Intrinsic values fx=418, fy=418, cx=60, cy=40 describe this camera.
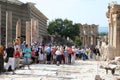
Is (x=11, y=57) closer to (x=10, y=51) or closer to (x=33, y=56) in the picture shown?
(x=10, y=51)

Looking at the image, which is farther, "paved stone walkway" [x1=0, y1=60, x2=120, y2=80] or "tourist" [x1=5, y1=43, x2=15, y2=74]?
"tourist" [x1=5, y1=43, x2=15, y2=74]

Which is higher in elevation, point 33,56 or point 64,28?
point 64,28

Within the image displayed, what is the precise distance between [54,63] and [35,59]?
150 cm

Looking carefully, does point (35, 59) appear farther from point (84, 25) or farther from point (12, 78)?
point (84, 25)

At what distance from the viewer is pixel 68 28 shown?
100312mm

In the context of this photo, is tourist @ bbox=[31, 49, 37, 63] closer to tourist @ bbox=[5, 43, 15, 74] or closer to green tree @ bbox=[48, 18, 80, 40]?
tourist @ bbox=[5, 43, 15, 74]

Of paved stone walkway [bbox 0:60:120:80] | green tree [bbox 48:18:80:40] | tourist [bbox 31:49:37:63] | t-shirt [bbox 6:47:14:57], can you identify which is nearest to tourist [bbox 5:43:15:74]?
t-shirt [bbox 6:47:14:57]

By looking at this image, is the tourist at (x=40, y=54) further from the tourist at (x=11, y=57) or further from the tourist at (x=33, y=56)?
the tourist at (x=11, y=57)

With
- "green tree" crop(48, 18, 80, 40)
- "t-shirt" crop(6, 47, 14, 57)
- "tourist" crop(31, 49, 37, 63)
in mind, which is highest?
"green tree" crop(48, 18, 80, 40)

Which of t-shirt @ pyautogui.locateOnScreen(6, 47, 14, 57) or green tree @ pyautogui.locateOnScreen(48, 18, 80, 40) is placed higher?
green tree @ pyautogui.locateOnScreen(48, 18, 80, 40)

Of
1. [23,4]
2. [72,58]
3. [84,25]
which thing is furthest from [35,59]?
[84,25]

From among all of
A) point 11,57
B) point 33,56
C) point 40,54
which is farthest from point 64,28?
point 11,57

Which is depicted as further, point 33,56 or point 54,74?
point 33,56

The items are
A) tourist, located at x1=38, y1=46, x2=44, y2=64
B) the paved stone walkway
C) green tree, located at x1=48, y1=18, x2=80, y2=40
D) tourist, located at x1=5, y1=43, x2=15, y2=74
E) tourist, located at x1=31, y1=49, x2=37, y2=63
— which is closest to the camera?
the paved stone walkway
